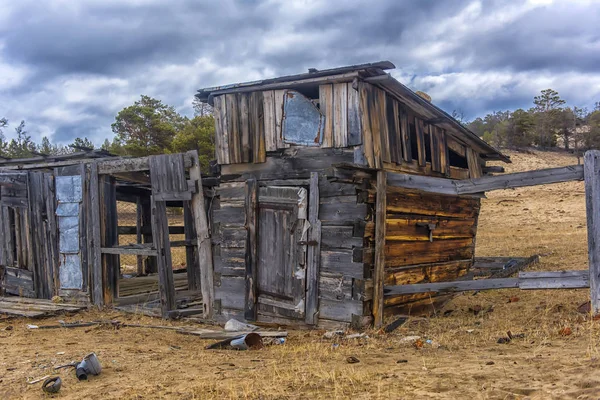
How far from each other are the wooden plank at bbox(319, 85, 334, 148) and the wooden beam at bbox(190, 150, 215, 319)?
2.72m

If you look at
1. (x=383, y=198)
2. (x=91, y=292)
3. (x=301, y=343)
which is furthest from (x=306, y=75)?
(x=91, y=292)

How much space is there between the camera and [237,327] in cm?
886

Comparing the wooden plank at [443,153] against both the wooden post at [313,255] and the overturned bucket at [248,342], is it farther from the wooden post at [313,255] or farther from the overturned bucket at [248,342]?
the overturned bucket at [248,342]

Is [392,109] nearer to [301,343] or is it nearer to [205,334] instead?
[301,343]

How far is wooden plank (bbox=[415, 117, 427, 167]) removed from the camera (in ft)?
34.2

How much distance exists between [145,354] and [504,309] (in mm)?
6559

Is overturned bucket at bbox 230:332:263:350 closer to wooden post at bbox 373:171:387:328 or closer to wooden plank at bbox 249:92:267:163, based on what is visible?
wooden post at bbox 373:171:387:328

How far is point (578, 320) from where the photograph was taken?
6.86m

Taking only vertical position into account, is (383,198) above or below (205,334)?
above

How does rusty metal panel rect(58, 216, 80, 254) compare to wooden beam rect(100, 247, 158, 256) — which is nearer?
wooden beam rect(100, 247, 158, 256)

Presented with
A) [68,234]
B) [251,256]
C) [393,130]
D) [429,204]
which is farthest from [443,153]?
[68,234]

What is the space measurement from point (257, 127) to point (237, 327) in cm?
368

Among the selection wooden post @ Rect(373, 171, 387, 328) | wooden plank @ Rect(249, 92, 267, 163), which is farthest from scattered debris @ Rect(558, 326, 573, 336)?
wooden plank @ Rect(249, 92, 267, 163)

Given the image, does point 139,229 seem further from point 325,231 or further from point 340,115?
point 340,115
